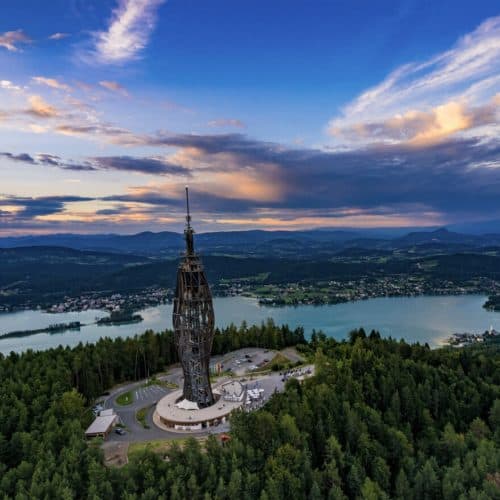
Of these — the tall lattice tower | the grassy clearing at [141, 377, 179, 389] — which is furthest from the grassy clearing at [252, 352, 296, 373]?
the tall lattice tower

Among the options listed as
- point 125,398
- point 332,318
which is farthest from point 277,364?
→ point 332,318

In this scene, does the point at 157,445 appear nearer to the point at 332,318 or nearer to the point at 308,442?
the point at 308,442

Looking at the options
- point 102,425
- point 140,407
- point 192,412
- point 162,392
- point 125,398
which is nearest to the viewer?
point 102,425

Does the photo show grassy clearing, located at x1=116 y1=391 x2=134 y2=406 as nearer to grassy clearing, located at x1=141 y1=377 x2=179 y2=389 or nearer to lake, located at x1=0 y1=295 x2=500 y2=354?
grassy clearing, located at x1=141 y1=377 x2=179 y2=389

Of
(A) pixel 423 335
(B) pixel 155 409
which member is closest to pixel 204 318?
(B) pixel 155 409

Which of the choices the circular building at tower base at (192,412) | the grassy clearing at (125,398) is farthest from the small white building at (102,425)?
the grassy clearing at (125,398)

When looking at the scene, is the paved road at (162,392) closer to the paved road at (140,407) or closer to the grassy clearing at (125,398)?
the paved road at (140,407)

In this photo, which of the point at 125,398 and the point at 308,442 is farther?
the point at 125,398
